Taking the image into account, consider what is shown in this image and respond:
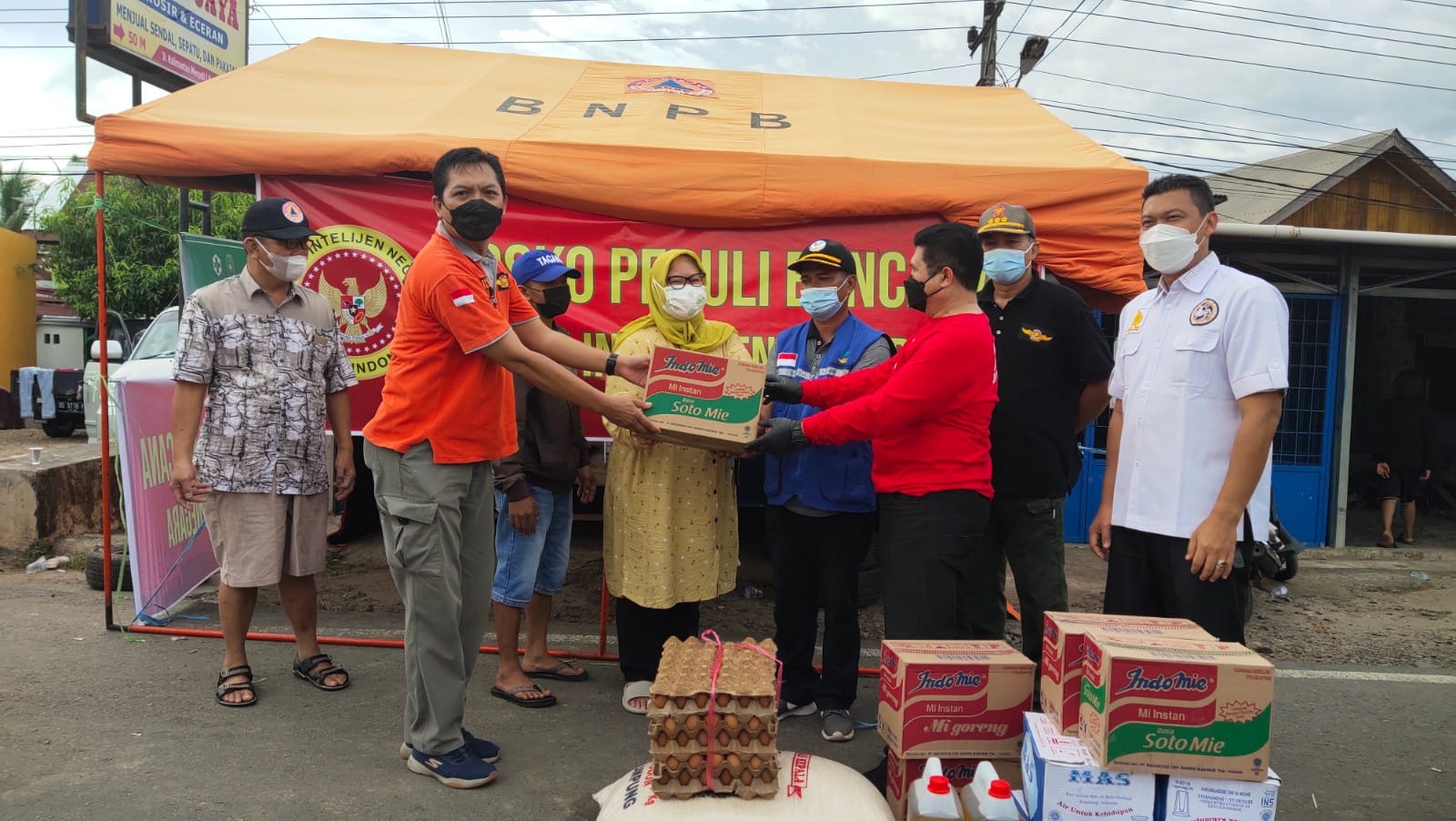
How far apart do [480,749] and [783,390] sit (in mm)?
1759

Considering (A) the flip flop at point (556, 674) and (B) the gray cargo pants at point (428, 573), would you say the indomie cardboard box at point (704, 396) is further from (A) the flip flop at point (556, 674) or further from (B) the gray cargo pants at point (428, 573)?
(A) the flip flop at point (556, 674)

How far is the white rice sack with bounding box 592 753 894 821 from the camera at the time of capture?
8.21 ft

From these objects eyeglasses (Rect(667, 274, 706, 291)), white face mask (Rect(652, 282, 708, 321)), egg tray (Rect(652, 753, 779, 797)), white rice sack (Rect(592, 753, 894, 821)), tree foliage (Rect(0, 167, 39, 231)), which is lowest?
white rice sack (Rect(592, 753, 894, 821))

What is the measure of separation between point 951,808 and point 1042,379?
1.83 meters

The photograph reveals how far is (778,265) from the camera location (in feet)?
14.6

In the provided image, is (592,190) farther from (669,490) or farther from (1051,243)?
(1051,243)

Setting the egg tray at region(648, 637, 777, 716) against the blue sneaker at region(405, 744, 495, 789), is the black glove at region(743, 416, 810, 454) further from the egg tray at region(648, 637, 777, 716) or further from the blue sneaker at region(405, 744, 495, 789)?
the blue sneaker at region(405, 744, 495, 789)

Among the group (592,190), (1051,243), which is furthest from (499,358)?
(1051,243)

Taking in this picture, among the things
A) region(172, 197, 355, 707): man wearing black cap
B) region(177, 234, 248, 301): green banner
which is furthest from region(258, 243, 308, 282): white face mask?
region(177, 234, 248, 301): green banner

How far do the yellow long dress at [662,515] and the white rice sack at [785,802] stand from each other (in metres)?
1.03

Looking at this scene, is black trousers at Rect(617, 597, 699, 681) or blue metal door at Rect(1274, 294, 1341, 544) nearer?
black trousers at Rect(617, 597, 699, 681)

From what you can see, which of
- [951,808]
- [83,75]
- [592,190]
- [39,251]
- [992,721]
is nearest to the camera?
[951,808]

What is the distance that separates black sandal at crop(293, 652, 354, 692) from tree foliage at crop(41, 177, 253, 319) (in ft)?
57.8

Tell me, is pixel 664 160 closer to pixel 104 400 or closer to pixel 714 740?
pixel 714 740
